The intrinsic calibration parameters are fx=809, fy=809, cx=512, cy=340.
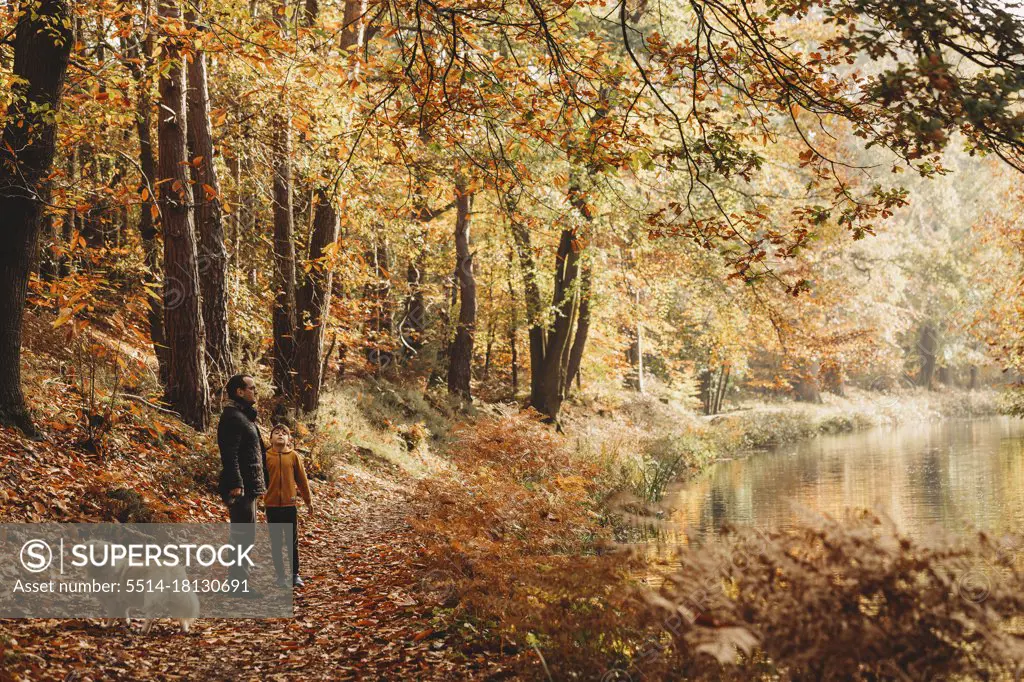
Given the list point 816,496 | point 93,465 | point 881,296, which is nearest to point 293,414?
point 93,465

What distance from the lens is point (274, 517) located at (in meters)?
7.39

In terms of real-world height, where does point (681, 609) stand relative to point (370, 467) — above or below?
above

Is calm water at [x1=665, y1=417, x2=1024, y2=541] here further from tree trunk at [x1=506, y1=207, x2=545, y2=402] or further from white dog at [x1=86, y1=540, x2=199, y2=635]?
white dog at [x1=86, y1=540, x2=199, y2=635]

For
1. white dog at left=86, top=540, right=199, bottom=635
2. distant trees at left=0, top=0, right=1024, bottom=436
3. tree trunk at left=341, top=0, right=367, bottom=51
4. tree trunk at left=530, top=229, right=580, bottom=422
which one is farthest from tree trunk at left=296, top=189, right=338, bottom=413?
white dog at left=86, top=540, right=199, bottom=635

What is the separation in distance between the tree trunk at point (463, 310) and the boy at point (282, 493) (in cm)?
1311

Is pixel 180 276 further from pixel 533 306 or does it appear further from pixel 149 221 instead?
pixel 533 306

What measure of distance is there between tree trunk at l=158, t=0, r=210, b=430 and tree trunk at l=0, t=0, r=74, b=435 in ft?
10.1

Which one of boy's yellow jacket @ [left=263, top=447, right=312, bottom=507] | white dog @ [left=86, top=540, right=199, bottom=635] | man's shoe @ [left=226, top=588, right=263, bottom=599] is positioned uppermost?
boy's yellow jacket @ [left=263, top=447, right=312, bottom=507]

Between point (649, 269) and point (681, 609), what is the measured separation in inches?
825

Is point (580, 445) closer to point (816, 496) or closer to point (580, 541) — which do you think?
point (816, 496)

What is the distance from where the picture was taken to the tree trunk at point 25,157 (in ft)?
25.4

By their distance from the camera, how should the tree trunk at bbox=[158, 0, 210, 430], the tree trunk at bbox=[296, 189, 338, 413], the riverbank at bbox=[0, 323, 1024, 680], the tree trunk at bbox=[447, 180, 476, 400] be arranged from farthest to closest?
the tree trunk at bbox=[447, 180, 476, 400]
the tree trunk at bbox=[296, 189, 338, 413]
the tree trunk at bbox=[158, 0, 210, 430]
the riverbank at bbox=[0, 323, 1024, 680]

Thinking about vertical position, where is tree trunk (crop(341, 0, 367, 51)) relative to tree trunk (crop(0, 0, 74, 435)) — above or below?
above

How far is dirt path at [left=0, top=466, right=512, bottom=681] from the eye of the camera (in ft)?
17.2
